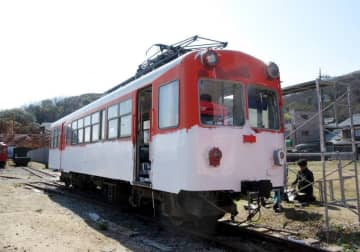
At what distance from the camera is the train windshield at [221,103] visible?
18.6ft

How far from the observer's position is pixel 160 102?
6.28 m

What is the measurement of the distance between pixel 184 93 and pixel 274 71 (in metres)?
2.11

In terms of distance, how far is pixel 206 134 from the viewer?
17.9 feet

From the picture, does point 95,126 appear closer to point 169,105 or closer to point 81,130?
point 81,130

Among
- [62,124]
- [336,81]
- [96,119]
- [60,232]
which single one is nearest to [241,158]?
[336,81]

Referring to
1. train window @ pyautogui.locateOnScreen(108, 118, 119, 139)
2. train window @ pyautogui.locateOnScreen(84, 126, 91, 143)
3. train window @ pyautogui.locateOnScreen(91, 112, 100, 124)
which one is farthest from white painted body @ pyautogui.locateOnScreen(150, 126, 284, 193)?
train window @ pyautogui.locateOnScreen(84, 126, 91, 143)

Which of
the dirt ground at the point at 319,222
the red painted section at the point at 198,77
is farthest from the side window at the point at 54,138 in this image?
the dirt ground at the point at 319,222

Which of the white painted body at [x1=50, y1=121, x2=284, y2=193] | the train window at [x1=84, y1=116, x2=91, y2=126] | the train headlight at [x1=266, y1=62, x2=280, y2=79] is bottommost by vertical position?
the white painted body at [x1=50, y1=121, x2=284, y2=193]

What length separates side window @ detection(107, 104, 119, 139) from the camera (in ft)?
27.2

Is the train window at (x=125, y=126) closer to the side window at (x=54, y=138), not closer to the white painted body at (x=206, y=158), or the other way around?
the white painted body at (x=206, y=158)

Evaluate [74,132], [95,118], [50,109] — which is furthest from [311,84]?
[50,109]

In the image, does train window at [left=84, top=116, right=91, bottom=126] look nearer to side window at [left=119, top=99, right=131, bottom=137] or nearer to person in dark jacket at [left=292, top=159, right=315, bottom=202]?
side window at [left=119, top=99, right=131, bottom=137]

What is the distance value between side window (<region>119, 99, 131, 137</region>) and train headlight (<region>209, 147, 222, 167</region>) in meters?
2.58

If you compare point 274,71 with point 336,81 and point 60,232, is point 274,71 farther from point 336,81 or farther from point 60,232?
point 60,232
